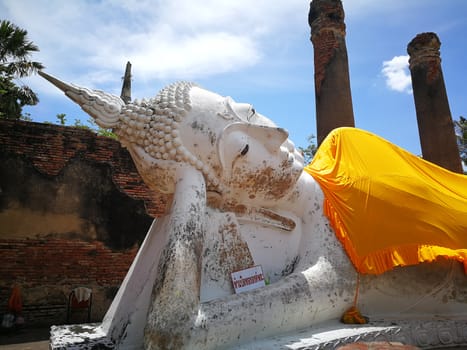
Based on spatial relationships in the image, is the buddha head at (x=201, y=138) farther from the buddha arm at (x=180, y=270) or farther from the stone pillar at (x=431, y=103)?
the stone pillar at (x=431, y=103)

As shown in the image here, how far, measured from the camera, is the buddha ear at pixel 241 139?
6.40 ft

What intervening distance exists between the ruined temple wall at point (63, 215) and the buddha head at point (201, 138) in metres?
4.29

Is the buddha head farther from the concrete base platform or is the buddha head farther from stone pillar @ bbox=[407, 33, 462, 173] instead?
stone pillar @ bbox=[407, 33, 462, 173]

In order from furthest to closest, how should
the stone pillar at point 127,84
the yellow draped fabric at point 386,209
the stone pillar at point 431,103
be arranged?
the stone pillar at point 127,84
the stone pillar at point 431,103
the yellow draped fabric at point 386,209

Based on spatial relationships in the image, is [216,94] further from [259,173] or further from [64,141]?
[64,141]

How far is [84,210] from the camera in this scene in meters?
5.84

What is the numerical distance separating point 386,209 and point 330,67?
4320 millimetres

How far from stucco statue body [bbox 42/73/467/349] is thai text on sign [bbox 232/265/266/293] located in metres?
0.04

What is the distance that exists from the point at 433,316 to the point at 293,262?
3.05 feet

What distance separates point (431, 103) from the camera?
271 inches

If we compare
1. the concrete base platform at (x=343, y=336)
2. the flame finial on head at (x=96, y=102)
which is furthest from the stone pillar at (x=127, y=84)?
the concrete base platform at (x=343, y=336)

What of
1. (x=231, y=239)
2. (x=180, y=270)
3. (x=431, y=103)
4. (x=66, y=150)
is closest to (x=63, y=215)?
(x=66, y=150)

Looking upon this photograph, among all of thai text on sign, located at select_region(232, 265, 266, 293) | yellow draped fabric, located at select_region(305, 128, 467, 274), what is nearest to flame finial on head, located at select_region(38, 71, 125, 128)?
thai text on sign, located at select_region(232, 265, 266, 293)

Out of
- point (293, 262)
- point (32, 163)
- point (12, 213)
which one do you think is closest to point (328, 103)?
point (293, 262)
